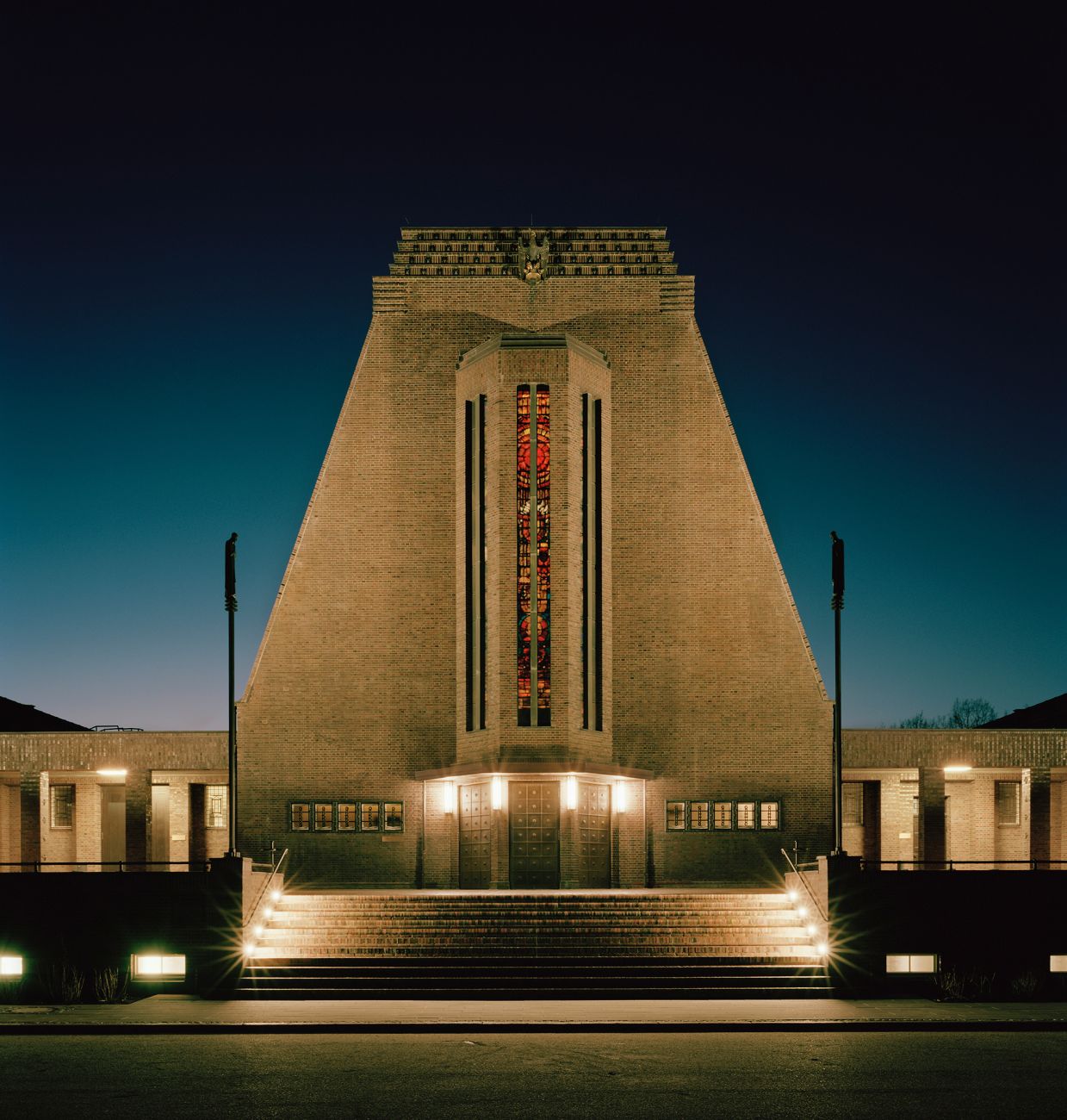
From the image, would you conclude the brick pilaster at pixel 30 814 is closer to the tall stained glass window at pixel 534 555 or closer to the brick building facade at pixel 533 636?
the brick building facade at pixel 533 636

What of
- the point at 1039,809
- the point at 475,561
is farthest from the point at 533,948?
the point at 1039,809

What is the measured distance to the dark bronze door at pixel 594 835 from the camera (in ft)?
119

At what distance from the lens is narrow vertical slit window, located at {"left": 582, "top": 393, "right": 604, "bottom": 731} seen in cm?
3716

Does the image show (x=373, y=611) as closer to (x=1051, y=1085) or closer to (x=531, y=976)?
(x=531, y=976)

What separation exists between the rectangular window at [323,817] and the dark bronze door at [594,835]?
700 centimetres

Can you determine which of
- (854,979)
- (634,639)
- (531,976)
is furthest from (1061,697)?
(531,976)

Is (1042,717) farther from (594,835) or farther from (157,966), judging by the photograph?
(157,966)

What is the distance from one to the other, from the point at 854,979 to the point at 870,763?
46.0 feet

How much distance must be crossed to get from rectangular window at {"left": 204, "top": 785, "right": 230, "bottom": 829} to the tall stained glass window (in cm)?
1647

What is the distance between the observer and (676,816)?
3825cm

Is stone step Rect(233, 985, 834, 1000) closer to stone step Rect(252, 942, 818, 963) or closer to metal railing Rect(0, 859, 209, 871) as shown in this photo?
stone step Rect(252, 942, 818, 963)

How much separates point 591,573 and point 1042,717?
2065 centimetres

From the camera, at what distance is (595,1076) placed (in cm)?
1698

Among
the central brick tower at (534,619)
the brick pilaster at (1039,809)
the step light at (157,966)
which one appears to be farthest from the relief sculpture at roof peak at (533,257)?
the step light at (157,966)
